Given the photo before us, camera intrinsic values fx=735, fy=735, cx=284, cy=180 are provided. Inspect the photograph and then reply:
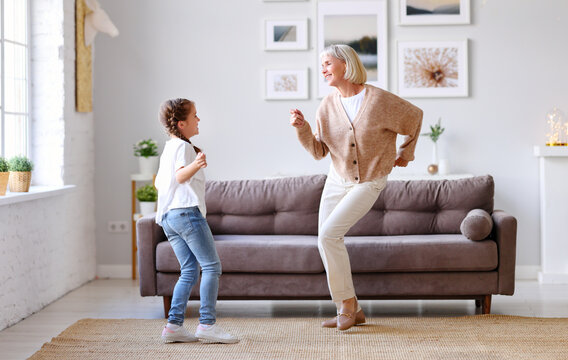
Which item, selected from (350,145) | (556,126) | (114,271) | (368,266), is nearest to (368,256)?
(368,266)

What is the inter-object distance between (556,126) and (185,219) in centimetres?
317

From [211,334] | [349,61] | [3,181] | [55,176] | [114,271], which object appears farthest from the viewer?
[114,271]

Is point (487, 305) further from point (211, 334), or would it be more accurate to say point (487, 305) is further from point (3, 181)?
point (3, 181)

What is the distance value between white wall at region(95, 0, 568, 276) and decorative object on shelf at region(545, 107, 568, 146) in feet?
0.20

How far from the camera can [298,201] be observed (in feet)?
15.1

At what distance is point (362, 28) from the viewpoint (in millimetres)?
5363

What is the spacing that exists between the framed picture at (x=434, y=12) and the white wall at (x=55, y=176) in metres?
2.37

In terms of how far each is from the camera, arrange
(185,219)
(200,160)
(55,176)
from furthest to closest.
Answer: (55,176), (185,219), (200,160)

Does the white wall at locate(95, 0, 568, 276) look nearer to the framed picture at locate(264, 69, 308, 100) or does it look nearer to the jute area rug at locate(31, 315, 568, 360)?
the framed picture at locate(264, 69, 308, 100)

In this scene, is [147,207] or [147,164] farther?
[147,164]

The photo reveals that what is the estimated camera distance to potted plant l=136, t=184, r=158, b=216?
17.3ft

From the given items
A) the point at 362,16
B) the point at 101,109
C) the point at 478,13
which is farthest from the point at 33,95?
the point at 478,13

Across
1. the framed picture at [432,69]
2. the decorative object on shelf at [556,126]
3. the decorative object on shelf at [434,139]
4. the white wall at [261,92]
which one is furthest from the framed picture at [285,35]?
the decorative object on shelf at [556,126]

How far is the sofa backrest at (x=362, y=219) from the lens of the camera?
4527 mm
